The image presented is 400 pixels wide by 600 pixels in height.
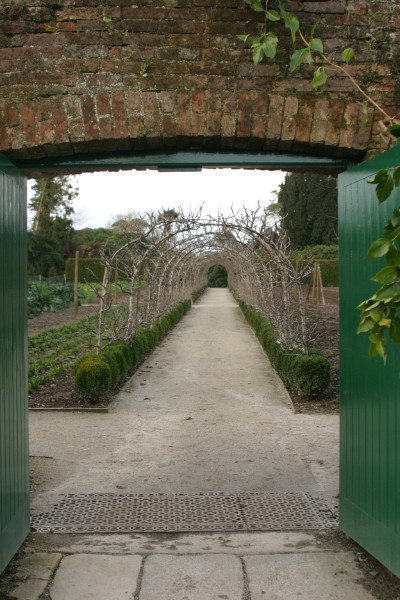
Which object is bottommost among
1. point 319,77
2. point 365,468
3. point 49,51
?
point 365,468

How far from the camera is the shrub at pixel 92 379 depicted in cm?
905

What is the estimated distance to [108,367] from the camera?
934cm

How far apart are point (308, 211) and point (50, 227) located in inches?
609

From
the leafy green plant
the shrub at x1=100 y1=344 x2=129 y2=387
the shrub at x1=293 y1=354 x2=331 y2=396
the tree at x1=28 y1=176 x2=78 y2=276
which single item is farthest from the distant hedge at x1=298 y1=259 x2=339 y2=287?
the leafy green plant

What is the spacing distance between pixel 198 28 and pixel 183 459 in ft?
13.6

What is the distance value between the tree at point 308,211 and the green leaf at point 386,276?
36.8m

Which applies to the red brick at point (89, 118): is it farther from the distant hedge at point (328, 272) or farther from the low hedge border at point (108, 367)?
the distant hedge at point (328, 272)

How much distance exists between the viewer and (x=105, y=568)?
409 cm

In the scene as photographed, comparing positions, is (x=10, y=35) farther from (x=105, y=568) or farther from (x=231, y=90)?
(x=105, y=568)

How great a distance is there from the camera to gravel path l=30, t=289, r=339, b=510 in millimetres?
5969

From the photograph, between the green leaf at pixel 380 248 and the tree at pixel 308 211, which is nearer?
the green leaf at pixel 380 248

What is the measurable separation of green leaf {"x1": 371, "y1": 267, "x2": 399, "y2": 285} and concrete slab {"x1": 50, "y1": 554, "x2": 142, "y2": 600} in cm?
A: 236

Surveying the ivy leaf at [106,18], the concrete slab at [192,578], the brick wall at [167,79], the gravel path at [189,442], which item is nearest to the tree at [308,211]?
the gravel path at [189,442]

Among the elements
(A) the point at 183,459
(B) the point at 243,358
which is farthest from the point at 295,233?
(A) the point at 183,459
